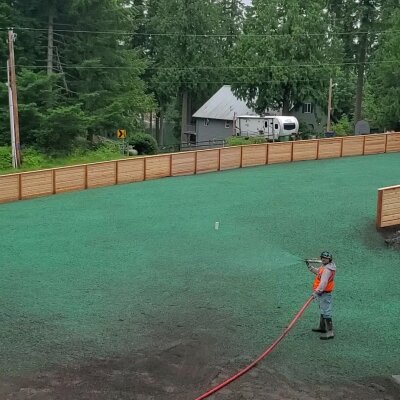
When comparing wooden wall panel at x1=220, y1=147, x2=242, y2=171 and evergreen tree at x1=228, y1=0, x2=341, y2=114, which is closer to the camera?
Answer: wooden wall panel at x1=220, y1=147, x2=242, y2=171

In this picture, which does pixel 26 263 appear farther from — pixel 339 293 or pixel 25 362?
pixel 339 293

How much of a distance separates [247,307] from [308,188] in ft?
48.3

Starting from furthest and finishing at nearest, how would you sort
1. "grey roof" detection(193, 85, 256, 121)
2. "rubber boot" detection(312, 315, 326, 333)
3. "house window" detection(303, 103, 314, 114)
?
"house window" detection(303, 103, 314, 114) → "grey roof" detection(193, 85, 256, 121) → "rubber boot" detection(312, 315, 326, 333)

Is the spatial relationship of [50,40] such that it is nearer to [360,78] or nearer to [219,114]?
[219,114]

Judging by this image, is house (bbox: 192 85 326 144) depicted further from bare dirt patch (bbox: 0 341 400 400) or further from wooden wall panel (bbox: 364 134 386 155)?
bare dirt patch (bbox: 0 341 400 400)

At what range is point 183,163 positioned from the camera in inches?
1250

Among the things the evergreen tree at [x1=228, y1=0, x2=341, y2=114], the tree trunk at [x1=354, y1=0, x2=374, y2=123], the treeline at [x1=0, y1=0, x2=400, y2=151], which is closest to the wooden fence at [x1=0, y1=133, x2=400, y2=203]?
the treeline at [x1=0, y1=0, x2=400, y2=151]

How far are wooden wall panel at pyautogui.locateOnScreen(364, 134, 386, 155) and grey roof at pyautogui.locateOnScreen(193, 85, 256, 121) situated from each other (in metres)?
18.9

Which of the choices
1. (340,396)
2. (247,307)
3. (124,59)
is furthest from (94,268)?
(124,59)

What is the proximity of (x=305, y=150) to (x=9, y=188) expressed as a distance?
17.3 meters

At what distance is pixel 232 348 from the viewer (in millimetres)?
11328

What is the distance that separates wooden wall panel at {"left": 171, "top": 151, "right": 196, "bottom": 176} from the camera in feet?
103

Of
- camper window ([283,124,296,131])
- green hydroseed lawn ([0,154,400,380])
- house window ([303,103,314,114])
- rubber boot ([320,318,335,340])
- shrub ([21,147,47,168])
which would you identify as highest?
house window ([303,103,314,114])

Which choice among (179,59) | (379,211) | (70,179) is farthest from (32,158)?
(179,59)
